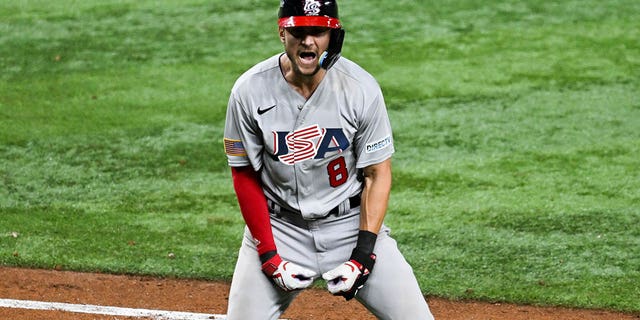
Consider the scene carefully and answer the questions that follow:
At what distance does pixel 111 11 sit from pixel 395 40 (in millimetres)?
3244

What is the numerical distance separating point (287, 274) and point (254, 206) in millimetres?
308

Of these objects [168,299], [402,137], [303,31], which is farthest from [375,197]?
[402,137]

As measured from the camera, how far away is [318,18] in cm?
360

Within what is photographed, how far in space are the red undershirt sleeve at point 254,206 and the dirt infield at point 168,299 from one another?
5.66 feet

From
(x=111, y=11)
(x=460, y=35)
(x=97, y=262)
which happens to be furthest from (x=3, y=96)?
(x=460, y=35)

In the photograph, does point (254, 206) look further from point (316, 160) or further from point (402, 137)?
point (402, 137)

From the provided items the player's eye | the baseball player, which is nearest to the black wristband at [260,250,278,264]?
the baseball player

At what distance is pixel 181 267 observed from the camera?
613 cm

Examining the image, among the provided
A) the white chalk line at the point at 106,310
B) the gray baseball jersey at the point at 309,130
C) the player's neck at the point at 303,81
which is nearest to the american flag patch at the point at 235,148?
the gray baseball jersey at the point at 309,130

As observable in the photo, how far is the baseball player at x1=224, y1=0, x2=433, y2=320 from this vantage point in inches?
145

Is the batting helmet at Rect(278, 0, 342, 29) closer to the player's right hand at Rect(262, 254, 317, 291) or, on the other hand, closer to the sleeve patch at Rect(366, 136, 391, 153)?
the sleeve patch at Rect(366, 136, 391, 153)

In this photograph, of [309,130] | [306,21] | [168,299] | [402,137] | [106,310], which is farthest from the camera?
[402,137]

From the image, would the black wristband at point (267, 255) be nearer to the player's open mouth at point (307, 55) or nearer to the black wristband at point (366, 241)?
the black wristband at point (366, 241)

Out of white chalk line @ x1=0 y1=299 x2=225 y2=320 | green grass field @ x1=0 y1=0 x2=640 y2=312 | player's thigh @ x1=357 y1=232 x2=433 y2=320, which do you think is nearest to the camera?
player's thigh @ x1=357 y1=232 x2=433 y2=320
